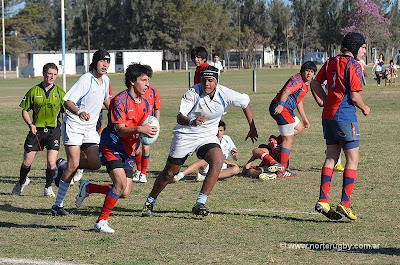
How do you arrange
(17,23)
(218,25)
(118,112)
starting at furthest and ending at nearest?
(218,25) → (17,23) → (118,112)

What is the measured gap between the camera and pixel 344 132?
8.27m

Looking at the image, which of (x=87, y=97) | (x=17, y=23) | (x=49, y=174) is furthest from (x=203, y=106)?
(x=17, y=23)

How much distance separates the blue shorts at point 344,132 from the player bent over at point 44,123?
3.94 m

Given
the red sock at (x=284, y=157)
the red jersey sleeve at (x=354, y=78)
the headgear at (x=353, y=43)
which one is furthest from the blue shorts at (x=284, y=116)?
the red jersey sleeve at (x=354, y=78)

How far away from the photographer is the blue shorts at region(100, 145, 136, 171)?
7.96 m

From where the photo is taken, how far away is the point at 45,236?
7.84 m

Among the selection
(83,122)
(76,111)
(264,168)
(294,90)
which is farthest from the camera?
(264,168)

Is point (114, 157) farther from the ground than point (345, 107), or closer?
closer

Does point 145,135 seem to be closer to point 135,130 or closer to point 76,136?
point 135,130

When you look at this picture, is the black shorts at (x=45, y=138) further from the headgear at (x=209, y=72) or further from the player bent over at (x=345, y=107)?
the player bent over at (x=345, y=107)

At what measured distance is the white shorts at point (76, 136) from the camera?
9281mm

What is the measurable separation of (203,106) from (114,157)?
4.08ft

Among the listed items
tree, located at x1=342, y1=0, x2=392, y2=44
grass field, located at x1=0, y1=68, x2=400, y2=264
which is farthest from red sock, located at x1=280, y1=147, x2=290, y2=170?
tree, located at x1=342, y1=0, x2=392, y2=44

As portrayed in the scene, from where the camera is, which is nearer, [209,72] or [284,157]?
[209,72]
